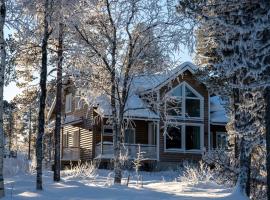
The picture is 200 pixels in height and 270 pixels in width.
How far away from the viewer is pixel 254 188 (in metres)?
15.0

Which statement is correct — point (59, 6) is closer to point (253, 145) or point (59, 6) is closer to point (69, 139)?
point (253, 145)

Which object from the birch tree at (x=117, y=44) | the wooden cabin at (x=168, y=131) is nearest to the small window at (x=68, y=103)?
the wooden cabin at (x=168, y=131)

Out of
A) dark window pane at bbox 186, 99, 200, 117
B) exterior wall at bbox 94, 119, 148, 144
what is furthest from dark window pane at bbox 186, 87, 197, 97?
exterior wall at bbox 94, 119, 148, 144

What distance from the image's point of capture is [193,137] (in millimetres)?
33875

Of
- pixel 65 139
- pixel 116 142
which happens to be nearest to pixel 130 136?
pixel 65 139

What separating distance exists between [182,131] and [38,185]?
65.1 feet

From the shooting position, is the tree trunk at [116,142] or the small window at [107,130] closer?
the tree trunk at [116,142]

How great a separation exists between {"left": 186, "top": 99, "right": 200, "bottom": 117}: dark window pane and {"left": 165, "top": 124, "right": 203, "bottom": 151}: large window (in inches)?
32.0

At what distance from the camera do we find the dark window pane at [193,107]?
33.9m

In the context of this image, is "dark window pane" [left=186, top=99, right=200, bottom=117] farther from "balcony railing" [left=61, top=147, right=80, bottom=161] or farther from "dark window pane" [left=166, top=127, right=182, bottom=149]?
"balcony railing" [left=61, top=147, right=80, bottom=161]

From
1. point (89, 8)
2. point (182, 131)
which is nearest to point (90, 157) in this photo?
point (182, 131)

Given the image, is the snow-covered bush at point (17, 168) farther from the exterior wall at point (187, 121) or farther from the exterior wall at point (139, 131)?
the exterior wall at point (187, 121)

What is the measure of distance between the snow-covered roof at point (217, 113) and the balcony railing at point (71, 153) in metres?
9.27

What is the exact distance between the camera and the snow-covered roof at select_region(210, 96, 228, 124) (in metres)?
34.7
